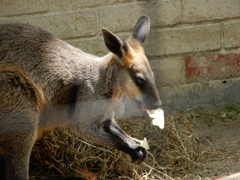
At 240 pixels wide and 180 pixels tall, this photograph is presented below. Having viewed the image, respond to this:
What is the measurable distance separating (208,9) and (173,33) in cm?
41

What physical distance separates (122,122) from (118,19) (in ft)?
3.41

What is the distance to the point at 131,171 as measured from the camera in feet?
11.5

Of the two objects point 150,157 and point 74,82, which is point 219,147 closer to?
point 150,157

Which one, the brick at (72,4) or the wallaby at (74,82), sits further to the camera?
the brick at (72,4)

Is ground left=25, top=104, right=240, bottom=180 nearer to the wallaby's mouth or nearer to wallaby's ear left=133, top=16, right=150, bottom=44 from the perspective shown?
the wallaby's mouth

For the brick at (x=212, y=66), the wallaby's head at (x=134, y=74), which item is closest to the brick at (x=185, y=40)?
the brick at (x=212, y=66)

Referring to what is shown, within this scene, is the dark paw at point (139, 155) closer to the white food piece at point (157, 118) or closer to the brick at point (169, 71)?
the white food piece at point (157, 118)

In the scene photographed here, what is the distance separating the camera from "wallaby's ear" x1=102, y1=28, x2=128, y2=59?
123 inches

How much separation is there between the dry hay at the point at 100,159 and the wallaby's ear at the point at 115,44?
0.83 metres

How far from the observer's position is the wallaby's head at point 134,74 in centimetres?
319

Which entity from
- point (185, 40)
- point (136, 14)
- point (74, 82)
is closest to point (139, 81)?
point (74, 82)

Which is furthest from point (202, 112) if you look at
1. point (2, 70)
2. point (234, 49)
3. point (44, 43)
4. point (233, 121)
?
point (2, 70)

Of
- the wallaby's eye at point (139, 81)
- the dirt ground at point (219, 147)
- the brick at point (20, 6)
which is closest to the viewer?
the wallaby's eye at point (139, 81)

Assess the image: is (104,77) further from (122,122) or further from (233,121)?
(233,121)
